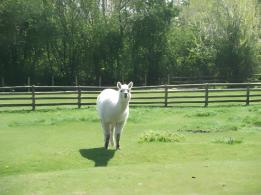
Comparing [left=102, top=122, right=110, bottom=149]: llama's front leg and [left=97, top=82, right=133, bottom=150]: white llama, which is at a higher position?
[left=97, top=82, right=133, bottom=150]: white llama

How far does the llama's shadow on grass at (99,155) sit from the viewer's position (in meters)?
11.0

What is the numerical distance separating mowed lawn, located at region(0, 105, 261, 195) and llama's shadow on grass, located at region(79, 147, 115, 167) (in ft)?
0.07

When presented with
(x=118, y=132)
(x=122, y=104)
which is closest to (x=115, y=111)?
(x=122, y=104)

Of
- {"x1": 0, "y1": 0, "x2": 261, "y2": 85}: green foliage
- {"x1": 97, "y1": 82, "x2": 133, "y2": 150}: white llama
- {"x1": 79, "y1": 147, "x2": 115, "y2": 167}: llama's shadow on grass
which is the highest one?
{"x1": 0, "y1": 0, "x2": 261, "y2": 85}: green foliage

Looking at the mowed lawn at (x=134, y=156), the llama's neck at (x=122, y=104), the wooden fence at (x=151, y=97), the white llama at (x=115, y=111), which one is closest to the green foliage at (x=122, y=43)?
the wooden fence at (x=151, y=97)

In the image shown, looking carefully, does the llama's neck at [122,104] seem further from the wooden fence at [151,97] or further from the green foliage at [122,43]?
the green foliage at [122,43]

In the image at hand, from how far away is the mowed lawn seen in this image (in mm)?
8328

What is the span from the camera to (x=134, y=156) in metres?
11.5

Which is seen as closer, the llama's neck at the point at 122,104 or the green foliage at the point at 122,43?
the llama's neck at the point at 122,104

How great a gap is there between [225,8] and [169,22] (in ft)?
16.4

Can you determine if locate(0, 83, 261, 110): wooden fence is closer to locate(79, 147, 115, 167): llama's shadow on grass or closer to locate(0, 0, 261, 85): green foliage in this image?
locate(79, 147, 115, 167): llama's shadow on grass

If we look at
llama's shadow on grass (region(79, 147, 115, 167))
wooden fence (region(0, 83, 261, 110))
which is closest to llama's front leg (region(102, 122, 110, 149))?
llama's shadow on grass (region(79, 147, 115, 167))

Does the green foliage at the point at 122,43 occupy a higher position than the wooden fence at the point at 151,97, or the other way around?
the green foliage at the point at 122,43

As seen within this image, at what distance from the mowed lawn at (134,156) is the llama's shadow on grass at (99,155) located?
0.07 ft
